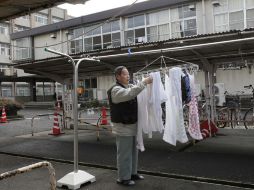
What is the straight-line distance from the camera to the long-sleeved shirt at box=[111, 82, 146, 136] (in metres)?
5.03

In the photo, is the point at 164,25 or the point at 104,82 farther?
the point at 104,82

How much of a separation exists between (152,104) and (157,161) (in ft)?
6.66

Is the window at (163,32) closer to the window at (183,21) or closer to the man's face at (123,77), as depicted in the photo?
the window at (183,21)

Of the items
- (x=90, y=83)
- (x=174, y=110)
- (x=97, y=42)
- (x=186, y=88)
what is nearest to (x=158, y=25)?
(x=97, y=42)

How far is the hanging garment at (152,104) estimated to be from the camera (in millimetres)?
5617

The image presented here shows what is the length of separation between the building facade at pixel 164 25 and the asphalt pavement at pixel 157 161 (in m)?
9.83

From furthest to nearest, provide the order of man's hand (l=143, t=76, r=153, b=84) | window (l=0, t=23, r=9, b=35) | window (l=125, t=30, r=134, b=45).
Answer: window (l=0, t=23, r=9, b=35)
window (l=125, t=30, r=134, b=45)
man's hand (l=143, t=76, r=153, b=84)

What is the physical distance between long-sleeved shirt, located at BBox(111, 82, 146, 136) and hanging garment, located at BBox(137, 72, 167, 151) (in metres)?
0.30

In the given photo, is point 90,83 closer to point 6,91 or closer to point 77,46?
point 77,46

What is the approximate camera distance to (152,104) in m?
5.67

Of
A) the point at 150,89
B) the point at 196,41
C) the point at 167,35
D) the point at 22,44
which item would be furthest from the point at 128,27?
the point at 150,89

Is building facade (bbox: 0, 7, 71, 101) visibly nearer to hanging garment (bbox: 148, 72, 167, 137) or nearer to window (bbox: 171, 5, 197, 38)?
window (bbox: 171, 5, 197, 38)

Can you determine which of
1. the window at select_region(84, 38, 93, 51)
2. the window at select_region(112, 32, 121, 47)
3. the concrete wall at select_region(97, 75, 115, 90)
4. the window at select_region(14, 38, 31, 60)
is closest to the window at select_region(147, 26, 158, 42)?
the window at select_region(112, 32, 121, 47)

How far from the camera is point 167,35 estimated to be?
84.8 ft
